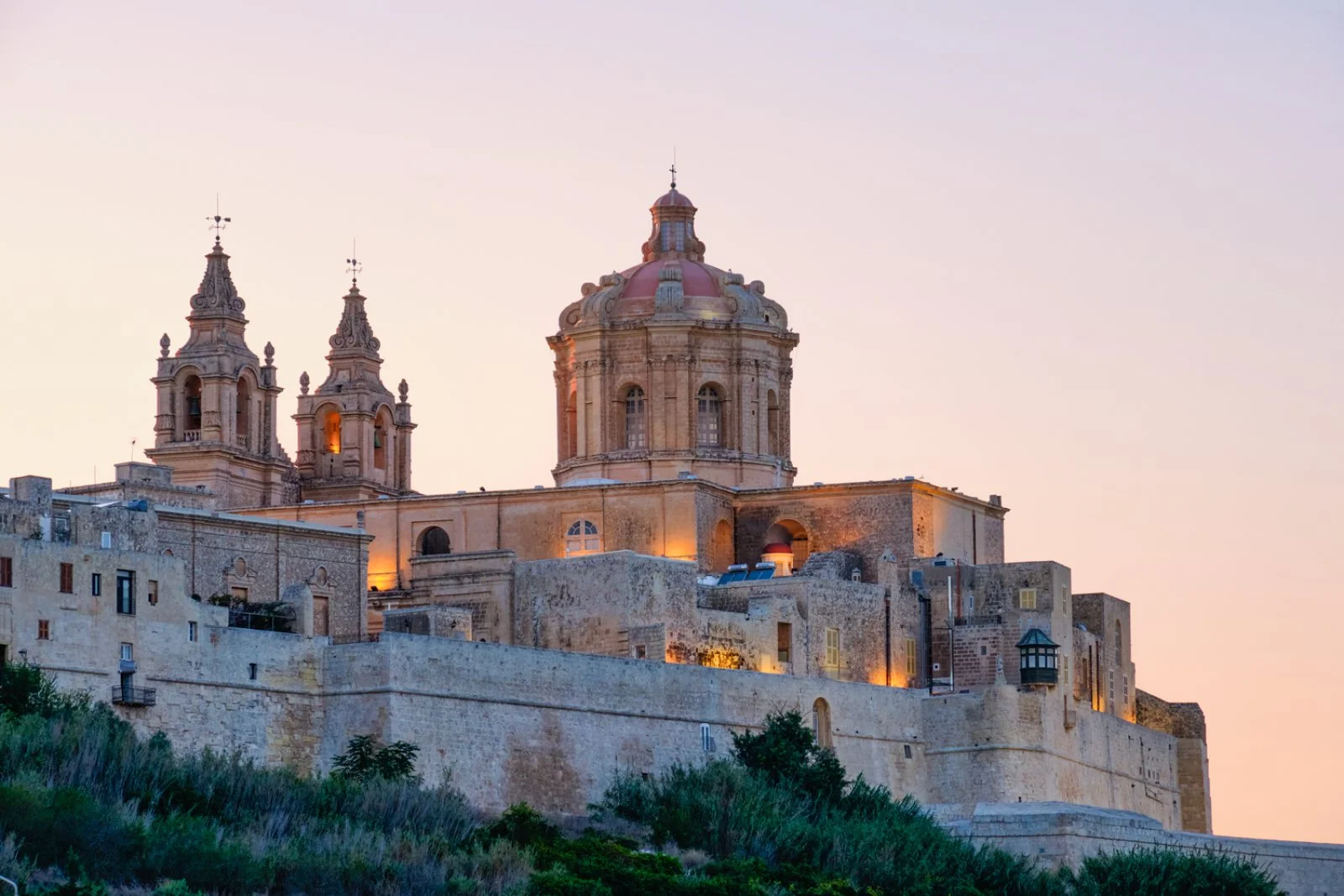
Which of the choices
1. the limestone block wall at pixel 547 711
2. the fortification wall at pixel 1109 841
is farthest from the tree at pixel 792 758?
the fortification wall at pixel 1109 841

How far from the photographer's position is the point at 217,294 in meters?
82.8

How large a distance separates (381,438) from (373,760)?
24.5 meters

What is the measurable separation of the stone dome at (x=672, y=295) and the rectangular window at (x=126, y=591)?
73.4ft

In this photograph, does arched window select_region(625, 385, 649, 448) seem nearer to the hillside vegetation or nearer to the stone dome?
the stone dome

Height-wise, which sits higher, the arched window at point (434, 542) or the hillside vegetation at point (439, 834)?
the arched window at point (434, 542)

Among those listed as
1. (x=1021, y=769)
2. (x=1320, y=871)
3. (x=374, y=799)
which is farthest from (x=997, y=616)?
(x=374, y=799)

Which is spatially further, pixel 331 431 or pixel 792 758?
pixel 331 431

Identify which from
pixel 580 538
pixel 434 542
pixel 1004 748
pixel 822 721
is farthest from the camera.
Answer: pixel 434 542

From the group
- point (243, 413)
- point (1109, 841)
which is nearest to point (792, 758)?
point (1109, 841)

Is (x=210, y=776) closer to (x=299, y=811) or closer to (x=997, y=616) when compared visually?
(x=299, y=811)

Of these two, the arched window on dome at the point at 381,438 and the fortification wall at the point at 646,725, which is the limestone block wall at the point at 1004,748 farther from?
the arched window on dome at the point at 381,438

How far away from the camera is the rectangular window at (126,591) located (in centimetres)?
6197

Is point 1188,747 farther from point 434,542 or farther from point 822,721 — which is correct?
point 434,542

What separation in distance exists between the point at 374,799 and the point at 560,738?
6.67 m
